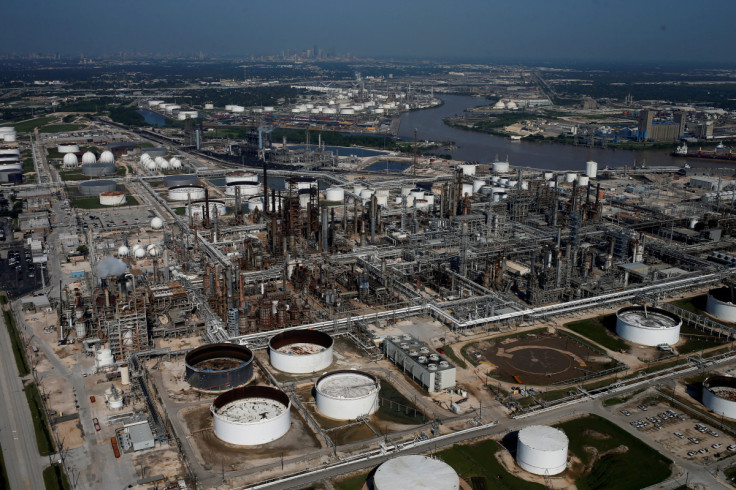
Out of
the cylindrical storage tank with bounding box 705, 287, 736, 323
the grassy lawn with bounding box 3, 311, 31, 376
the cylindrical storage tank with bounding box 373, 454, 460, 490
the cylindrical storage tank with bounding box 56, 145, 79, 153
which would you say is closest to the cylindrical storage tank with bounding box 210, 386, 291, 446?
the cylindrical storage tank with bounding box 373, 454, 460, 490

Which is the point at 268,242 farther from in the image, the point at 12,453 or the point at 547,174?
the point at 547,174

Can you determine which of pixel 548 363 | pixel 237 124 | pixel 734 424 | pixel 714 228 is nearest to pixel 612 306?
pixel 548 363

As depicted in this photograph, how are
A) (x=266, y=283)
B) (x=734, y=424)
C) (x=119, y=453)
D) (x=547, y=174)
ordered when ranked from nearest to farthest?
(x=119, y=453), (x=734, y=424), (x=266, y=283), (x=547, y=174)

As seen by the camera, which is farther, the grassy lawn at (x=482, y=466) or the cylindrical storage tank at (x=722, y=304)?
the cylindrical storage tank at (x=722, y=304)

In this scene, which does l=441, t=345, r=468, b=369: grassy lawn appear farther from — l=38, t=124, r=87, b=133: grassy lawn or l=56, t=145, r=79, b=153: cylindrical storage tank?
l=38, t=124, r=87, b=133: grassy lawn

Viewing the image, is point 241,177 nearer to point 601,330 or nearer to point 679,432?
point 601,330

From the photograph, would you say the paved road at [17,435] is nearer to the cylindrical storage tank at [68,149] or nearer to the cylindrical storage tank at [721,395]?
the cylindrical storage tank at [721,395]

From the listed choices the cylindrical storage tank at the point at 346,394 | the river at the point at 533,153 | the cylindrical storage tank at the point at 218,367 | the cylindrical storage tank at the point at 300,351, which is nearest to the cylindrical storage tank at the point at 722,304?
the cylindrical storage tank at the point at 346,394
